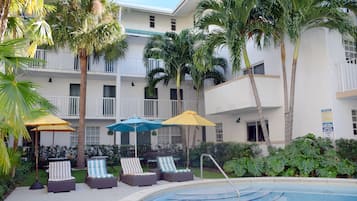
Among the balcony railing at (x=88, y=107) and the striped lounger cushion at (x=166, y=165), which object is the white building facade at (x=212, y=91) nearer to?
the balcony railing at (x=88, y=107)

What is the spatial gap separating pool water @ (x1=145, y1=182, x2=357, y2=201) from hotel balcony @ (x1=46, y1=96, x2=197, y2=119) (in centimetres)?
1153

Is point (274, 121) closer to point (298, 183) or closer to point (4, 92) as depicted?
point (298, 183)

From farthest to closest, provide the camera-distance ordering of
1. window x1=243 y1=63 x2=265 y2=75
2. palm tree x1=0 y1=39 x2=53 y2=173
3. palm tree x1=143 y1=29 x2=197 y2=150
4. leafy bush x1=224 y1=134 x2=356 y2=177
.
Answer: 1. palm tree x1=143 y1=29 x2=197 y2=150
2. window x1=243 y1=63 x2=265 y2=75
3. leafy bush x1=224 y1=134 x2=356 y2=177
4. palm tree x1=0 y1=39 x2=53 y2=173

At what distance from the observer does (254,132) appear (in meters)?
18.2

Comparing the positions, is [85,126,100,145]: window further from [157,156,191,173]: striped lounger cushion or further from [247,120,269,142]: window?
[247,120,269,142]: window

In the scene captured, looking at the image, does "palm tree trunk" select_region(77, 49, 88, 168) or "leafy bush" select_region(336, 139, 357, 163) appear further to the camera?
"palm tree trunk" select_region(77, 49, 88, 168)

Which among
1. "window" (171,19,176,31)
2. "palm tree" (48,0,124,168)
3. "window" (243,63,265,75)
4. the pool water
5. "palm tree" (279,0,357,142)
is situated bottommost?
the pool water

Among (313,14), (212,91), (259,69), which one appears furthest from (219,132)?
(313,14)

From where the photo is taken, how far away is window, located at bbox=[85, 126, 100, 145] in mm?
22141

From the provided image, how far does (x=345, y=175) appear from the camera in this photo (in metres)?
12.3

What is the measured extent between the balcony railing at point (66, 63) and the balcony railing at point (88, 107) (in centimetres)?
185

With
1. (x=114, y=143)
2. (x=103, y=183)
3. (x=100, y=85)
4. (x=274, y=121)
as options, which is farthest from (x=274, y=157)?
(x=100, y=85)

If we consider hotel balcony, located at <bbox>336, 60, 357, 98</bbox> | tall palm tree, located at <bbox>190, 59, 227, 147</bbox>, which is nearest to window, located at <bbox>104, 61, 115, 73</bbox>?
tall palm tree, located at <bbox>190, 59, 227, 147</bbox>

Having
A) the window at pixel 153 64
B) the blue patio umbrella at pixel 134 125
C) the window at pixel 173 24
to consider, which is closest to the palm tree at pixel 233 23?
the blue patio umbrella at pixel 134 125
